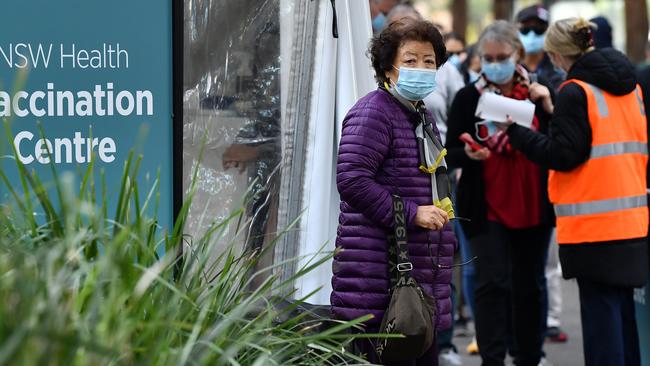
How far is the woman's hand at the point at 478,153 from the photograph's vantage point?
6969mm

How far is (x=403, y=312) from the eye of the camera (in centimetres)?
473

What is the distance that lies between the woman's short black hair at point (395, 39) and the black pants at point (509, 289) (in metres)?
2.20

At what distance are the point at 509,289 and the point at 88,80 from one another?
11.0 ft

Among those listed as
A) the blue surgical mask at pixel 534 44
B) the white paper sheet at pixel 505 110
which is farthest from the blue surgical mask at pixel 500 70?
the blue surgical mask at pixel 534 44

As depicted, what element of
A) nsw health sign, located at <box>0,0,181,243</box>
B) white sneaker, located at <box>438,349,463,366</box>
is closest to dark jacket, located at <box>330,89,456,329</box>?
nsw health sign, located at <box>0,0,181,243</box>

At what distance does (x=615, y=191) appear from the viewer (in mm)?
6270

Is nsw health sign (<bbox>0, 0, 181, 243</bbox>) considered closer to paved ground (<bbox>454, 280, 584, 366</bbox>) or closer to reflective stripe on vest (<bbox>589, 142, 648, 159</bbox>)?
reflective stripe on vest (<bbox>589, 142, 648, 159</bbox>)

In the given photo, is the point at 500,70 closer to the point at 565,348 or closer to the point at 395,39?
the point at 395,39

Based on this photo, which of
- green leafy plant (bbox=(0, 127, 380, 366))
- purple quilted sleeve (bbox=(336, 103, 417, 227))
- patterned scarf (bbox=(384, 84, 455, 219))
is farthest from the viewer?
patterned scarf (bbox=(384, 84, 455, 219))

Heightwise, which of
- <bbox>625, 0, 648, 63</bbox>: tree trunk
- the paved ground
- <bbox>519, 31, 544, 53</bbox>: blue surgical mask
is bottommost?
the paved ground

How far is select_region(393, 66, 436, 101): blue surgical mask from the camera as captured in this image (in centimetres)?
498

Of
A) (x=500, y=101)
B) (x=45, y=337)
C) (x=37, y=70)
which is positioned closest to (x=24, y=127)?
(x=37, y=70)

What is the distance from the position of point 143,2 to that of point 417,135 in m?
1.17

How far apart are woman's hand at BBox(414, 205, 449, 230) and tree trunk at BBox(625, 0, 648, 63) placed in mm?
9738
